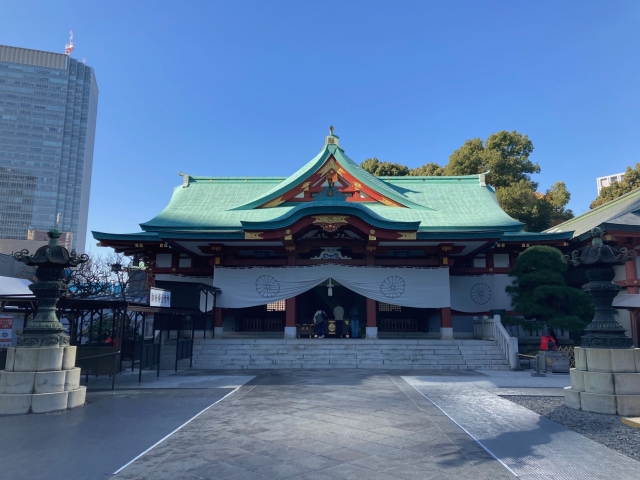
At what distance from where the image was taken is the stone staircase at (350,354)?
15.6m

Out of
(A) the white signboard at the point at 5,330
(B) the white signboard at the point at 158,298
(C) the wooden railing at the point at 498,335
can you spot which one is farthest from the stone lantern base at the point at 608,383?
(A) the white signboard at the point at 5,330

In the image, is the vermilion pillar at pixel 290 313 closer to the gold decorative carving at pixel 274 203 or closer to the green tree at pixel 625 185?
the gold decorative carving at pixel 274 203

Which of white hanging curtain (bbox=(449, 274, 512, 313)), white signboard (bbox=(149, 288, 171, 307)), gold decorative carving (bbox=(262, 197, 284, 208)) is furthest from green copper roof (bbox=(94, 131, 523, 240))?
white signboard (bbox=(149, 288, 171, 307))

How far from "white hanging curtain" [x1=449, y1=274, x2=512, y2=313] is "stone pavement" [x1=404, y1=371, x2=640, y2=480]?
363 inches

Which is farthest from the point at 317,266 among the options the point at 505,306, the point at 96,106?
the point at 96,106

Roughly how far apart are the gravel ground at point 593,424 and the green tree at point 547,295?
7822mm

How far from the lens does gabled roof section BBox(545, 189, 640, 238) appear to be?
670 inches

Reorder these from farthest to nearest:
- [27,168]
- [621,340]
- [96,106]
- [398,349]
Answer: [96,106] → [27,168] → [398,349] → [621,340]

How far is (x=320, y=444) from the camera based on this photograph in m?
6.04

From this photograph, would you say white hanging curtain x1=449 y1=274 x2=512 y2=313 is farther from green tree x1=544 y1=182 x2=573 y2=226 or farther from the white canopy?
green tree x1=544 y1=182 x2=573 y2=226

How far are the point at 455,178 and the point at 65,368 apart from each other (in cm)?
2115

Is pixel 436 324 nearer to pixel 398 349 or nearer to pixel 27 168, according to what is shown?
pixel 398 349

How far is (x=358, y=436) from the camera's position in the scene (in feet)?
21.1

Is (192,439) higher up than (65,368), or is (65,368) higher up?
(65,368)
